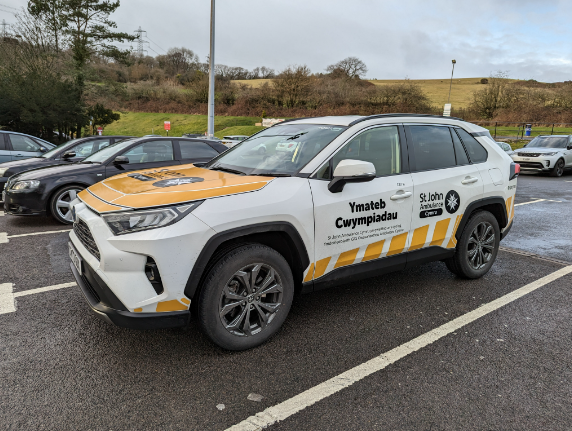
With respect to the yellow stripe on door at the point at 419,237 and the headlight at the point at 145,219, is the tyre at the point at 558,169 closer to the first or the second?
the yellow stripe on door at the point at 419,237

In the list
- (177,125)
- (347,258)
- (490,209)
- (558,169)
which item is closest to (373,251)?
(347,258)

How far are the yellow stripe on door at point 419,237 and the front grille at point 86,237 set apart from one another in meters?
2.61

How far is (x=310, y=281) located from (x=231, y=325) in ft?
2.29

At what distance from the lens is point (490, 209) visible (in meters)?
4.50

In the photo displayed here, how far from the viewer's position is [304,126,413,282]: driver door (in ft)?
10.3

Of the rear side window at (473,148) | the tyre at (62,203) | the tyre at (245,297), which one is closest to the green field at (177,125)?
the tyre at (62,203)

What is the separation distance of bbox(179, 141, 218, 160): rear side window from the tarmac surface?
12.3 ft

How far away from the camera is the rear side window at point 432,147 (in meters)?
3.87

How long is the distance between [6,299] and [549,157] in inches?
704

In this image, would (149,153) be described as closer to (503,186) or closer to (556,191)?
(503,186)

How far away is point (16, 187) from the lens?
660 centimetres

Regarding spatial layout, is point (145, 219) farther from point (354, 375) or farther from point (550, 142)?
point (550, 142)

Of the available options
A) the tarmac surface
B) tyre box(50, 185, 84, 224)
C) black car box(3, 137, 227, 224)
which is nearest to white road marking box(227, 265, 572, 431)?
the tarmac surface

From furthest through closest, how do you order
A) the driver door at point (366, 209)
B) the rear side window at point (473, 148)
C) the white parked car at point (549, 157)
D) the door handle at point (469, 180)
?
the white parked car at point (549, 157), the rear side window at point (473, 148), the door handle at point (469, 180), the driver door at point (366, 209)
